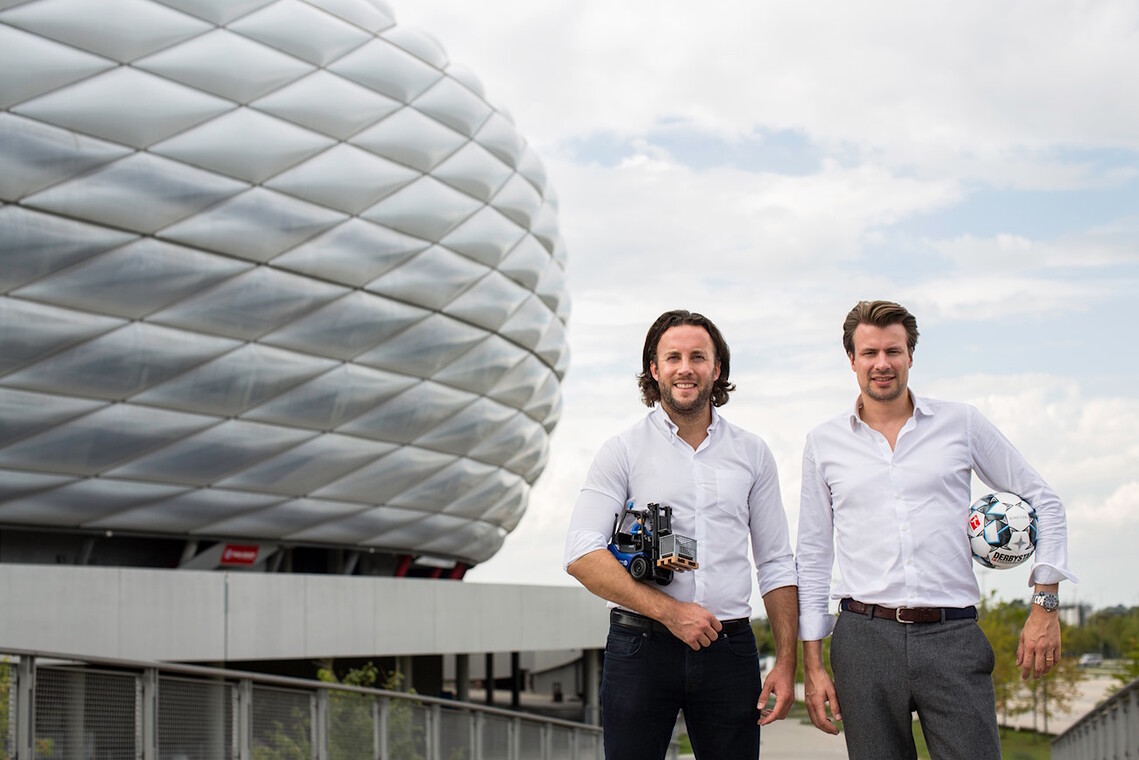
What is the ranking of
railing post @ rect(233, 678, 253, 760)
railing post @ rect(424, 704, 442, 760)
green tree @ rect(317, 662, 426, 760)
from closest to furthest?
railing post @ rect(233, 678, 253, 760) → green tree @ rect(317, 662, 426, 760) → railing post @ rect(424, 704, 442, 760)

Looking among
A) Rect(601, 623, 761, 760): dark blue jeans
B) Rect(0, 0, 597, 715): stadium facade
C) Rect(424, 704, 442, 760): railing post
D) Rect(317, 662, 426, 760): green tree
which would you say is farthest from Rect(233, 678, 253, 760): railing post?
Rect(0, 0, 597, 715): stadium facade

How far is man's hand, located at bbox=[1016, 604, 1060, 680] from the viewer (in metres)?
2.57

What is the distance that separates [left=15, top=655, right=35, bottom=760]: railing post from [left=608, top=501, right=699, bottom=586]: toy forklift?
9.74ft

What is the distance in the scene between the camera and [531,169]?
54.9ft

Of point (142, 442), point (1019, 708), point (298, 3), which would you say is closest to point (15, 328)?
point (142, 442)

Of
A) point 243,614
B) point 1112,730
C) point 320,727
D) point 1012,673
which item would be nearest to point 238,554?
point 243,614

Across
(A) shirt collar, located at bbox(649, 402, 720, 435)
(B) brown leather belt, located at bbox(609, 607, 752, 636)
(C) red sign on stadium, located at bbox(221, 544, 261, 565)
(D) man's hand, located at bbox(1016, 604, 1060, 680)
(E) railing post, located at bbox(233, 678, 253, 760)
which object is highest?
(A) shirt collar, located at bbox(649, 402, 720, 435)

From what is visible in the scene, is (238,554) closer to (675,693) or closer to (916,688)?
(675,693)

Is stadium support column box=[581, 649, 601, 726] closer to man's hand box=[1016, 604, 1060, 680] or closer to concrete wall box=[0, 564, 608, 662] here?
concrete wall box=[0, 564, 608, 662]

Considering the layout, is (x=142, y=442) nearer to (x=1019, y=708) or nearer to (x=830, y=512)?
(x=830, y=512)

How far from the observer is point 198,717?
211 inches

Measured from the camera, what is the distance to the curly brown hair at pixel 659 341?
277 centimetres

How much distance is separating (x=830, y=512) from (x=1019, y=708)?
1081 inches

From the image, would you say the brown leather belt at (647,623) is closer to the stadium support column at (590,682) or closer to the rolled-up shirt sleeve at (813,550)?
the rolled-up shirt sleeve at (813,550)
